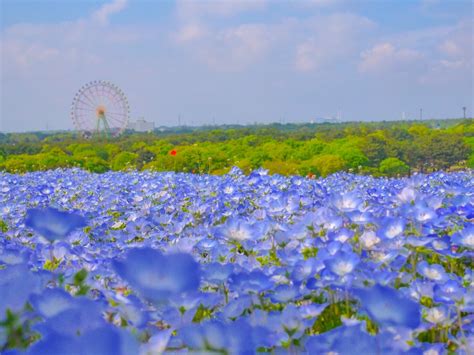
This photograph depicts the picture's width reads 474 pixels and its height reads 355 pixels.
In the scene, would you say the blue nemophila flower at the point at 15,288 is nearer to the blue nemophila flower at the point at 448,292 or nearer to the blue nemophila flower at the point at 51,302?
the blue nemophila flower at the point at 51,302

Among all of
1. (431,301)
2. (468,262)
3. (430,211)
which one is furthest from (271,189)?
(431,301)

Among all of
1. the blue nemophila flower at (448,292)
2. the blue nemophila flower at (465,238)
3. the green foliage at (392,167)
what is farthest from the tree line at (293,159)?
the blue nemophila flower at (448,292)

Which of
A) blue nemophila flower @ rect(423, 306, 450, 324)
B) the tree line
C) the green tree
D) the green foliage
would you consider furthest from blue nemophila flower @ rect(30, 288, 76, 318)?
the green foliage

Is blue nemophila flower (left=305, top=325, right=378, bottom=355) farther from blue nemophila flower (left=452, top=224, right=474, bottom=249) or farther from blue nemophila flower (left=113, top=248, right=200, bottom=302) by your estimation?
blue nemophila flower (left=452, top=224, right=474, bottom=249)

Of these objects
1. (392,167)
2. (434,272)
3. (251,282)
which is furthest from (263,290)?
(392,167)

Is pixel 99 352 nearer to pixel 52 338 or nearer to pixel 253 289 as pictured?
pixel 52 338

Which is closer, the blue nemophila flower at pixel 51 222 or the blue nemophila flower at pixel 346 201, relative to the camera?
the blue nemophila flower at pixel 51 222

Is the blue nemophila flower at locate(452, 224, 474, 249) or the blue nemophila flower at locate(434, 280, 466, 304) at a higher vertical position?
the blue nemophila flower at locate(452, 224, 474, 249)
